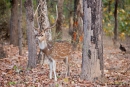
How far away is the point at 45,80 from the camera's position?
8.59 m

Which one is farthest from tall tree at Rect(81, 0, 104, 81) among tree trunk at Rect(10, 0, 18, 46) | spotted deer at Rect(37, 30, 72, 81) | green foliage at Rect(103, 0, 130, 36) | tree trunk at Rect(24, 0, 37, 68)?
green foliage at Rect(103, 0, 130, 36)

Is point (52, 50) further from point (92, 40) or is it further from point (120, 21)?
point (120, 21)

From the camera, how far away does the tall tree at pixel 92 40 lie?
26.5 ft

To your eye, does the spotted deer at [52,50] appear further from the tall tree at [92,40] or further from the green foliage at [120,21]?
the green foliage at [120,21]

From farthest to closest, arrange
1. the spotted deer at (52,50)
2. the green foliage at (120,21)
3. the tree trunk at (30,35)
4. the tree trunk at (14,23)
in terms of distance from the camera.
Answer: the green foliage at (120,21)
the tree trunk at (14,23)
the tree trunk at (30,35)
the spotted deer at (52,50)

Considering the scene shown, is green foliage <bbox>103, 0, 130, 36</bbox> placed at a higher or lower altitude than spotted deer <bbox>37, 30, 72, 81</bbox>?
higher

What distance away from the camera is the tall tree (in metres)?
8.08

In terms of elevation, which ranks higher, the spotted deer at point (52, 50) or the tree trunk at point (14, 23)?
the tree trunk at point (14, 23)

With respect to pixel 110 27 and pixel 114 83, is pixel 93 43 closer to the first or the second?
pixel 114 83

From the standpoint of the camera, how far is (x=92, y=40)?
817 cm

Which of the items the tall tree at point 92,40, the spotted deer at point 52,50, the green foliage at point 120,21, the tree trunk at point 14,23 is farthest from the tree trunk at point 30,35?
A: the green foliage at point 120,21

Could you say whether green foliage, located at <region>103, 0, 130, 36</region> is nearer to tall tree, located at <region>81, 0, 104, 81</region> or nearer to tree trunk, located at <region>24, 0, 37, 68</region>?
tree trunk, located at <region>24, 0, 37, 68</region>

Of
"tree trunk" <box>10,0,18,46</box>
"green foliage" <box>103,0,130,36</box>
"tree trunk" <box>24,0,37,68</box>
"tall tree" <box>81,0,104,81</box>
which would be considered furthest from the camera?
"green foliage" <box>103,0,130,36</box>

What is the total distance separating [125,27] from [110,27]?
13.4 feet
